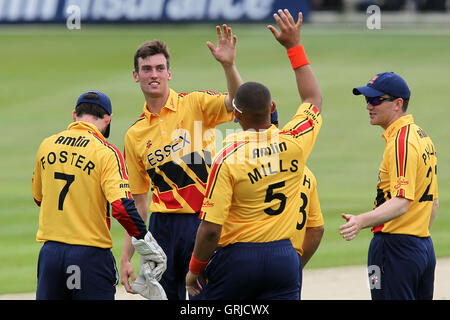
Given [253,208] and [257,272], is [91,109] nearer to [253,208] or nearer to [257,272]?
[253,208]

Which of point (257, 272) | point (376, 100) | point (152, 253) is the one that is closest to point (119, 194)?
point (152, 253)

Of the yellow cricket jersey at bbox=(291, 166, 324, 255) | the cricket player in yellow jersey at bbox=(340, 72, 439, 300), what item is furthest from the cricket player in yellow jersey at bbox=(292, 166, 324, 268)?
the cricket player in yellow jersey at bbox=(340, 72, 439, 300)

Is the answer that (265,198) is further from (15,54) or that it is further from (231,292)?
(15,54)

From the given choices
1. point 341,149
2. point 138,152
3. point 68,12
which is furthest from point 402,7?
point 138,152

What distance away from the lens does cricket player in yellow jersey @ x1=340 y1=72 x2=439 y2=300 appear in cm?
661

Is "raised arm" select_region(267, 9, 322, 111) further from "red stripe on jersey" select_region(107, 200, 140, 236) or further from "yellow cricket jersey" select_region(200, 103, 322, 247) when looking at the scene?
"red stripe on jersey" select_region(107, 200, 140, 236)

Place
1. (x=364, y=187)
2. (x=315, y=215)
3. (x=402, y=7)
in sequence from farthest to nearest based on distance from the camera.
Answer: (x=402, y=7), (x=364, y=187), (x=315, y=215)

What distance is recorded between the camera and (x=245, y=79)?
3152cm

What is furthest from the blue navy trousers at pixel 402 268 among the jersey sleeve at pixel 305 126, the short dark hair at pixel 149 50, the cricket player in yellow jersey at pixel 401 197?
the short dark hair at pixel 149 50

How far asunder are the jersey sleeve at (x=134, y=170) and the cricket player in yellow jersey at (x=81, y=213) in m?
0.72

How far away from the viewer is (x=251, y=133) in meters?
5.84

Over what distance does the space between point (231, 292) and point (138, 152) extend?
2001 mm

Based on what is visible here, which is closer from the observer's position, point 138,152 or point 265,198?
point 265,198

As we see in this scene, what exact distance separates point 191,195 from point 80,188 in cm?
112
